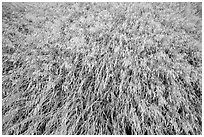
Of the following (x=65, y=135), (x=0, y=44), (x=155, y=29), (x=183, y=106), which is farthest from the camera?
(x=0, y=44)

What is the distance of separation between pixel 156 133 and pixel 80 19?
1.35 meters

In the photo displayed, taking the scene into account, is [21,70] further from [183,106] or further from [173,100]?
[183,106]

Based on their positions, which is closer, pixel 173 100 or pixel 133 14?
pixel 173 100

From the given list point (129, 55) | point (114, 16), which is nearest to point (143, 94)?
point (129, 55)

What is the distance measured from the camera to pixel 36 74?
1.69 metres

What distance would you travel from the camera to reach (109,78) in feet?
5.48

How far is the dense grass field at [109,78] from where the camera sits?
156 centimetres

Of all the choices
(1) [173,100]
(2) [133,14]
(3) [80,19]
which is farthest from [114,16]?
(1) [173,100]

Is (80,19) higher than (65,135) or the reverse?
higher

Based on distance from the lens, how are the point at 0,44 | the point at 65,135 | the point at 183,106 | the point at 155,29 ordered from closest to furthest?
the point at 65,135 < the point at 183,106 < the point at 155,29 < the point at 0,44

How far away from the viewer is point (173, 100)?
1536 millimetres

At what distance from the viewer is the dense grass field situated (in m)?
1.56

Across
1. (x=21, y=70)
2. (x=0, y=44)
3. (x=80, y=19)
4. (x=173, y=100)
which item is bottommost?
(x=173, y=100)

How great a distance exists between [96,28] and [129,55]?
1.43 feet
